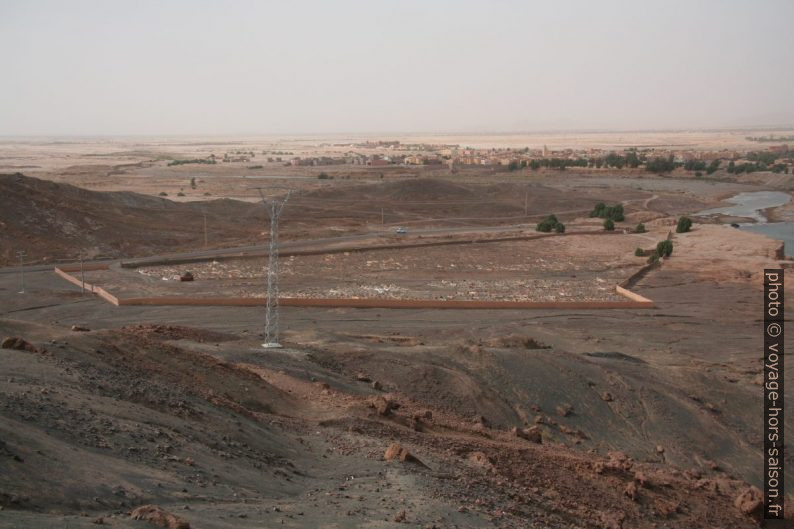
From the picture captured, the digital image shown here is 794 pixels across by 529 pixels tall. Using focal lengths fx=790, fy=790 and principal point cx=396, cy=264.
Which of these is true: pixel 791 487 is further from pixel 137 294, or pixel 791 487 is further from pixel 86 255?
pixel 86 255

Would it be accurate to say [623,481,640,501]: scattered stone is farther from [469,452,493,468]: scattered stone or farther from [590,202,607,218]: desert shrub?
[590,202,607,218]: desert shrub

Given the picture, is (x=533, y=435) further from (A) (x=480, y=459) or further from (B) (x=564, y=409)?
(A) (x=480, y=459)

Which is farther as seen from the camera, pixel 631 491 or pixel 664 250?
pixel 664 250

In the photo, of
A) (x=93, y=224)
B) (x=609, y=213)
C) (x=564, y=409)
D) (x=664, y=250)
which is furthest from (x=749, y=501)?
(x=609, y=213)

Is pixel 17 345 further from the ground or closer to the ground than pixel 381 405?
further from the ground

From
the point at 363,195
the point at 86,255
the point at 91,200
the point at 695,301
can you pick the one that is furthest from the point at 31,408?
the point at 363,195

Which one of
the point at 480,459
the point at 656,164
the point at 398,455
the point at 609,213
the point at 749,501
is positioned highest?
the point at 656,164
